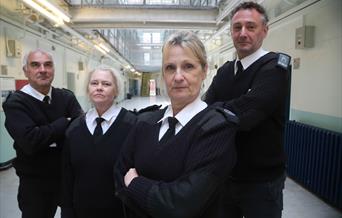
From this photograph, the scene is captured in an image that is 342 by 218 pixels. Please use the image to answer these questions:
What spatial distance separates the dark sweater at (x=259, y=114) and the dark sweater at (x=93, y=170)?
0.58 metres

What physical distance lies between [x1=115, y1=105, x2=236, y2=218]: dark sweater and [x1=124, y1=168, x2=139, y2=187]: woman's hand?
0.06ft

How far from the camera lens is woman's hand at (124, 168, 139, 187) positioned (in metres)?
1.03

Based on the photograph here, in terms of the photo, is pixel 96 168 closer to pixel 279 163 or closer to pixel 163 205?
pixel 163 205

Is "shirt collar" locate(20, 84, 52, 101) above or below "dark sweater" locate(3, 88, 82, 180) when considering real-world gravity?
above

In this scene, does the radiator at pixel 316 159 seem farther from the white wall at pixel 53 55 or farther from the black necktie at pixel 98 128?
the black necktie at pixel 98 128

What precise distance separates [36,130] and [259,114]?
1208mm

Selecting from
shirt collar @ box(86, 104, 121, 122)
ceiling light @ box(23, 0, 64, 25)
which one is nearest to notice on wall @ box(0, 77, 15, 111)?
ceiling light @ box(23, 0, 64, 25)

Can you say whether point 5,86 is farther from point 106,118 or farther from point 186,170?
point 186,170

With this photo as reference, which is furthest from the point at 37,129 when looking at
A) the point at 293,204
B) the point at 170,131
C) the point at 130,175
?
the point at 293,204

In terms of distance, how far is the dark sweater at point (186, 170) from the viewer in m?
0.91

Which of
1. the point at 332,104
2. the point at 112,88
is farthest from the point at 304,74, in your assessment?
the point at 112,88

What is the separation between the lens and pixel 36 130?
5.29 ft

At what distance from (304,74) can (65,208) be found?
3.65 meters

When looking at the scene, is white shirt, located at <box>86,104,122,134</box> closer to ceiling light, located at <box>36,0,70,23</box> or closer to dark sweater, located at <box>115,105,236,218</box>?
dark sweater, located at <box>115,105,236,218</box>
